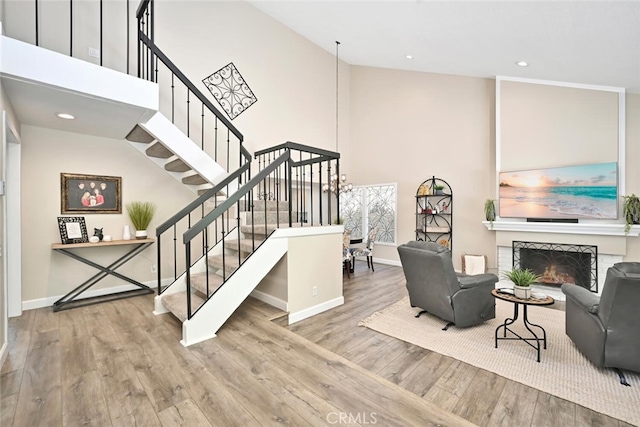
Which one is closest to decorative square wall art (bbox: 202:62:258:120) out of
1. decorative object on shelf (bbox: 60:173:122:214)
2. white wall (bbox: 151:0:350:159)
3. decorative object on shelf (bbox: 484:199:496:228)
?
white wall (bbox: 151:0:350:159)

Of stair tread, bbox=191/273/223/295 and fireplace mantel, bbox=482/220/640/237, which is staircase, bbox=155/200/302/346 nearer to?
stair tread, bbox=191/273/223/295

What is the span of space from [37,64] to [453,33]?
5.10 meters

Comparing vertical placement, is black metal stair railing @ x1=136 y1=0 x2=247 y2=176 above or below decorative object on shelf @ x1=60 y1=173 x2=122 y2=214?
above

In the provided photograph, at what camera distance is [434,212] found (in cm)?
658

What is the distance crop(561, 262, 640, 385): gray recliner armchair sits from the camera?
2.24m

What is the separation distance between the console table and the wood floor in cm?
66

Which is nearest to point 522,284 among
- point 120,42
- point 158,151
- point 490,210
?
point 490,210

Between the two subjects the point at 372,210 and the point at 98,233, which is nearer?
the point at 98,233

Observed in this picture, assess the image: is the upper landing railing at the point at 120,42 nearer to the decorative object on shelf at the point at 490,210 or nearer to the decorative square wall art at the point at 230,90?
the decorative square wall art at the point at 230,90

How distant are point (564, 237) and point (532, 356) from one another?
331cm

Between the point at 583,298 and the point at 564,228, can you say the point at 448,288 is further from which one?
the point at 564,228

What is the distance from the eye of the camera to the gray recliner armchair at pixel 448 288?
3.25 meters

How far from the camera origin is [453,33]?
427 cm

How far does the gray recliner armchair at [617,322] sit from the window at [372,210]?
4.97 m
